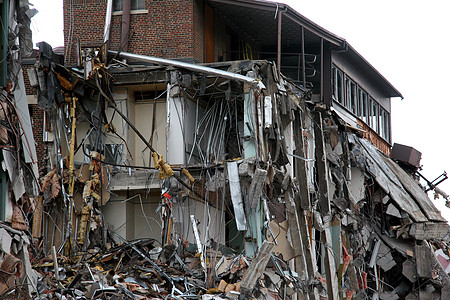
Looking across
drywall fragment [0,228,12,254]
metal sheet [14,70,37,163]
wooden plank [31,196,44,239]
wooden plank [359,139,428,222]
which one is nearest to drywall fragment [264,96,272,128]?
wooden plank [31,196,44,239]

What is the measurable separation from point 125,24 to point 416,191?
13616mm

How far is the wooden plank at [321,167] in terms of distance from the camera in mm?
26672

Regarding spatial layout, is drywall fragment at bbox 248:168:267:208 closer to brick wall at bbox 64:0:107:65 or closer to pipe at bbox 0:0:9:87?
brick wall at bbox 64:0:107:65

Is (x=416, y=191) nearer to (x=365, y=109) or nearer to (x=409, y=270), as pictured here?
(x=409, y=270)

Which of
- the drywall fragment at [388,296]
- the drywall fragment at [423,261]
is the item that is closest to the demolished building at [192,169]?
the drywall fragment at [388,296]

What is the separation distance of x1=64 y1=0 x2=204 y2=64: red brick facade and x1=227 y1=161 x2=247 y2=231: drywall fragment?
3.95 metres

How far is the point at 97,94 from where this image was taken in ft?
76.5

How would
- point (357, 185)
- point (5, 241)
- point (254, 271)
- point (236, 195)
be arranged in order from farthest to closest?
point (357, 185) → point (236, 195) → point (254, 271) → point (5, 241)

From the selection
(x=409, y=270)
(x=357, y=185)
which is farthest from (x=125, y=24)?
(x=409, y=270)

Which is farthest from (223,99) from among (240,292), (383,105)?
(383,105)

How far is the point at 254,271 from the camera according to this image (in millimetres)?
18969

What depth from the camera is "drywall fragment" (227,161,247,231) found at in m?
21.3

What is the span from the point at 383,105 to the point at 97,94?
18.5 meters

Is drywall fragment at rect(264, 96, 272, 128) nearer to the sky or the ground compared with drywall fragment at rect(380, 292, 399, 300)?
nearer to the sky
